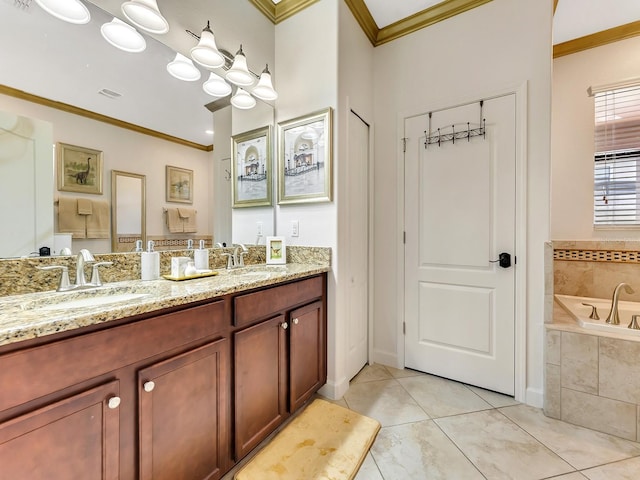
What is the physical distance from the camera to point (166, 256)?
1.59 metres

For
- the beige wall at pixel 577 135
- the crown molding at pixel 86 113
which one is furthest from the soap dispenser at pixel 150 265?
the beige wall at pixel 577 135

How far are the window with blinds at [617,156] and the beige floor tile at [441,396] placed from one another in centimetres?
183

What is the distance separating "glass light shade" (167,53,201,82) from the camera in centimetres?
164

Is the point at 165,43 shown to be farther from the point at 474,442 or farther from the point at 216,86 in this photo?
the point at 474,442

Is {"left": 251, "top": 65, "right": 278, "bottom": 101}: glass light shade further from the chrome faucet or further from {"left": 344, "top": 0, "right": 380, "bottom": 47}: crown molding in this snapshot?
the chrome faucet

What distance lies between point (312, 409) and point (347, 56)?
247cm

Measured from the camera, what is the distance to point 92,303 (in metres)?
1.10

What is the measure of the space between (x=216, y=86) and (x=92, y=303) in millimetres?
1506

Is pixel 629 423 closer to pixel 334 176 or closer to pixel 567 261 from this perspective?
pixel 567 261

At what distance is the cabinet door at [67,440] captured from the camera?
2.24 feet

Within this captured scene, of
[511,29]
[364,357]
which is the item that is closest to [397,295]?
[364,357]

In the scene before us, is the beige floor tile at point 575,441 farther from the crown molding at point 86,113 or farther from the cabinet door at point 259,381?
the crown molding at point 86,113

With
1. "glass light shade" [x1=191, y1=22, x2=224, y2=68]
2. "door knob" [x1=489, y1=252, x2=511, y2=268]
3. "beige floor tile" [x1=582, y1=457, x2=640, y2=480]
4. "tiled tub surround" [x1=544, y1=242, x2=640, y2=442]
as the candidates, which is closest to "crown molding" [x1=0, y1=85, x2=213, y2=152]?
"glass light shade" [x1=191, y1=22, x2=224, y2=68]

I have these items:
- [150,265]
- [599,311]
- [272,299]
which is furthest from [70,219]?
[599,311]
